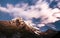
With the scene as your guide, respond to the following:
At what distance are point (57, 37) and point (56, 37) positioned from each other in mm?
916

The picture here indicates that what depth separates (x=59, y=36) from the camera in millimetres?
145375

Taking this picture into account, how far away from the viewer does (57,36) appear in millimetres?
145375

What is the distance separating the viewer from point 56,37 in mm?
142750

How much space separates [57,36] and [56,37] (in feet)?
9.86

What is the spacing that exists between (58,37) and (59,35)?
679cm

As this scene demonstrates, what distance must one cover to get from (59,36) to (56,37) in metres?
4.14

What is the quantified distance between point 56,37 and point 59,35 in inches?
291

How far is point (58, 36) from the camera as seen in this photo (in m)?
145

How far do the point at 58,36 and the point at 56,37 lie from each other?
3092 millimetres

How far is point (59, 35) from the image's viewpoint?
5866 inches

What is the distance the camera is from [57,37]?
469 ft

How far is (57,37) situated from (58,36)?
2.45m

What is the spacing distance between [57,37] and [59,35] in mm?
6871

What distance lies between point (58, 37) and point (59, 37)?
917 mm
